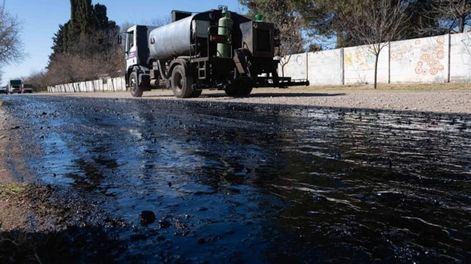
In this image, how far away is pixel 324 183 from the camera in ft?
16.8

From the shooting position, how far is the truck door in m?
26.0

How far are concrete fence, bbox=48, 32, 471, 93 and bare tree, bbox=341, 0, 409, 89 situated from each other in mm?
944

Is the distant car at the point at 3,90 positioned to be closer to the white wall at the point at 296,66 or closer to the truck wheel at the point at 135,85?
the white wall at the point at 296,66

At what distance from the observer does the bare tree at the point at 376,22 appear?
30.4m

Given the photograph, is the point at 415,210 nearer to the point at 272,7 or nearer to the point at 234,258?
the point at 234,258

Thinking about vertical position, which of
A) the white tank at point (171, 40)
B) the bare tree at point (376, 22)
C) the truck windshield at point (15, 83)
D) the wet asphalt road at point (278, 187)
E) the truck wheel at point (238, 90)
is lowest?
the wet asphalt road at point (278, 187)

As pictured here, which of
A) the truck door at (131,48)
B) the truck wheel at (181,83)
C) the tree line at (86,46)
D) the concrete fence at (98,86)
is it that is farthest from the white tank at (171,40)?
the tree line at (86,46)

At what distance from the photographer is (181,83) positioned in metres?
22.1

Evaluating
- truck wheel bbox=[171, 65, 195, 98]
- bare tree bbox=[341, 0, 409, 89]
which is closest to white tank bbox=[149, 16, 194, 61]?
truck wheel bbox=[171, 65, 195, 98]

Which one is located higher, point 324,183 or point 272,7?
point 272,7

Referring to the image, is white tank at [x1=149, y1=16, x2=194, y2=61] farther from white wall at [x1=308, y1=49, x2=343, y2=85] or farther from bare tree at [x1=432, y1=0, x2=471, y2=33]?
bare tree at [x1=432, y1=0, x2=471, y2=33]

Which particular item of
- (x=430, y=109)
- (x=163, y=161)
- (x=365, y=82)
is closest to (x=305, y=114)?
(x=430, y=109)

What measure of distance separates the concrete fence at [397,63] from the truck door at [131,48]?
14.5 metres

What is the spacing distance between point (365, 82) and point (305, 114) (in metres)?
21.4
